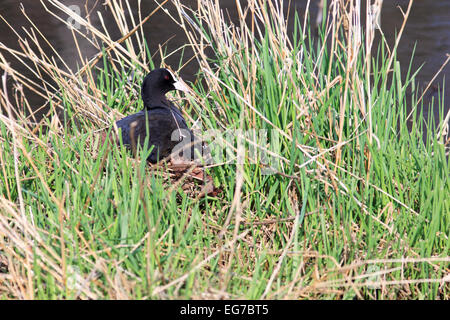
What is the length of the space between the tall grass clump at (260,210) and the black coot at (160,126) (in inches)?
6.3

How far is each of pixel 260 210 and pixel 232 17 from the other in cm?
441

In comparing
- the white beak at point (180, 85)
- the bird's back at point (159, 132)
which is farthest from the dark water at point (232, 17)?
the bird's back at point (159, 132)

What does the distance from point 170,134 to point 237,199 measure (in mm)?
1277

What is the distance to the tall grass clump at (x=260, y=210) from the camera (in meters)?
1.82

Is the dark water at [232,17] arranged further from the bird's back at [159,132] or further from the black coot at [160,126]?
the bird's back at [159,132]

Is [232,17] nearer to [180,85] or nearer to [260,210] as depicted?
[180,85]

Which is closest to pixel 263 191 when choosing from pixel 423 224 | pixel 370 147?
pixel 370 147

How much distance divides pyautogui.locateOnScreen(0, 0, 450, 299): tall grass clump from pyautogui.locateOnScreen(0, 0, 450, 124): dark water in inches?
114

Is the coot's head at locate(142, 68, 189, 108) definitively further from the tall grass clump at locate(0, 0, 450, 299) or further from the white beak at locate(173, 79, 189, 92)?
the tall grass clump at locate(0, 0, 450, 299)

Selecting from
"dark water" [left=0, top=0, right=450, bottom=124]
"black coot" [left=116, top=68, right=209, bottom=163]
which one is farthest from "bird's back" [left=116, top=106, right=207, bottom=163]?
"dark water" [left=0, top=0, right=450, bottom=124]

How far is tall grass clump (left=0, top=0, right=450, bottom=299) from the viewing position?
1.82 meters
